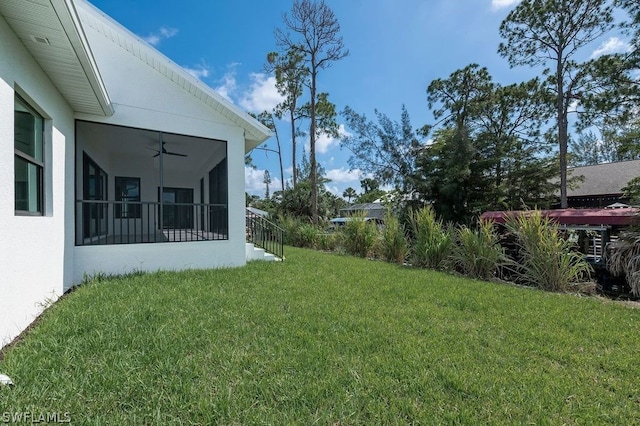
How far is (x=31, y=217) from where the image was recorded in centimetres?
367

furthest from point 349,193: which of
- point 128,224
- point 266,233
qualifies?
point 128,224

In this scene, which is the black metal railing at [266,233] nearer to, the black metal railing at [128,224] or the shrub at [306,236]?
the black metal railing at [128,224]

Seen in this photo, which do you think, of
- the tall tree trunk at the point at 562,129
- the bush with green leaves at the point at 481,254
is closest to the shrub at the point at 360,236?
the bush with green leaves at the point at 481,254

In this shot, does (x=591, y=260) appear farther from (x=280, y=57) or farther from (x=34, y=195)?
(x=280, y=57)

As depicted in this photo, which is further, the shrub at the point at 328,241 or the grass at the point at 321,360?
the shrub at the point at 328,241

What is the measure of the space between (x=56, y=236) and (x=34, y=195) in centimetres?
87

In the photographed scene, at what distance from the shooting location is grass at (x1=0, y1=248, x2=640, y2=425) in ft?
7.02

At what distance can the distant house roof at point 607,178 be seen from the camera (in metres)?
19.7

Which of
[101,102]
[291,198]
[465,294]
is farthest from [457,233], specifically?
[291,198]

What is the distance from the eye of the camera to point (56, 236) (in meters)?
4.64

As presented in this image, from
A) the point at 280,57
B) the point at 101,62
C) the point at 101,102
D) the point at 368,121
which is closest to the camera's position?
the point at 101,102

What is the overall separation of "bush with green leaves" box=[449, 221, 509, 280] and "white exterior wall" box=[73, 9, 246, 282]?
5.78 meters

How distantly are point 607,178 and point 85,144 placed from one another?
Result: 28968 mm

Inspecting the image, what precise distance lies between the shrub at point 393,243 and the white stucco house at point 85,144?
4955mm
